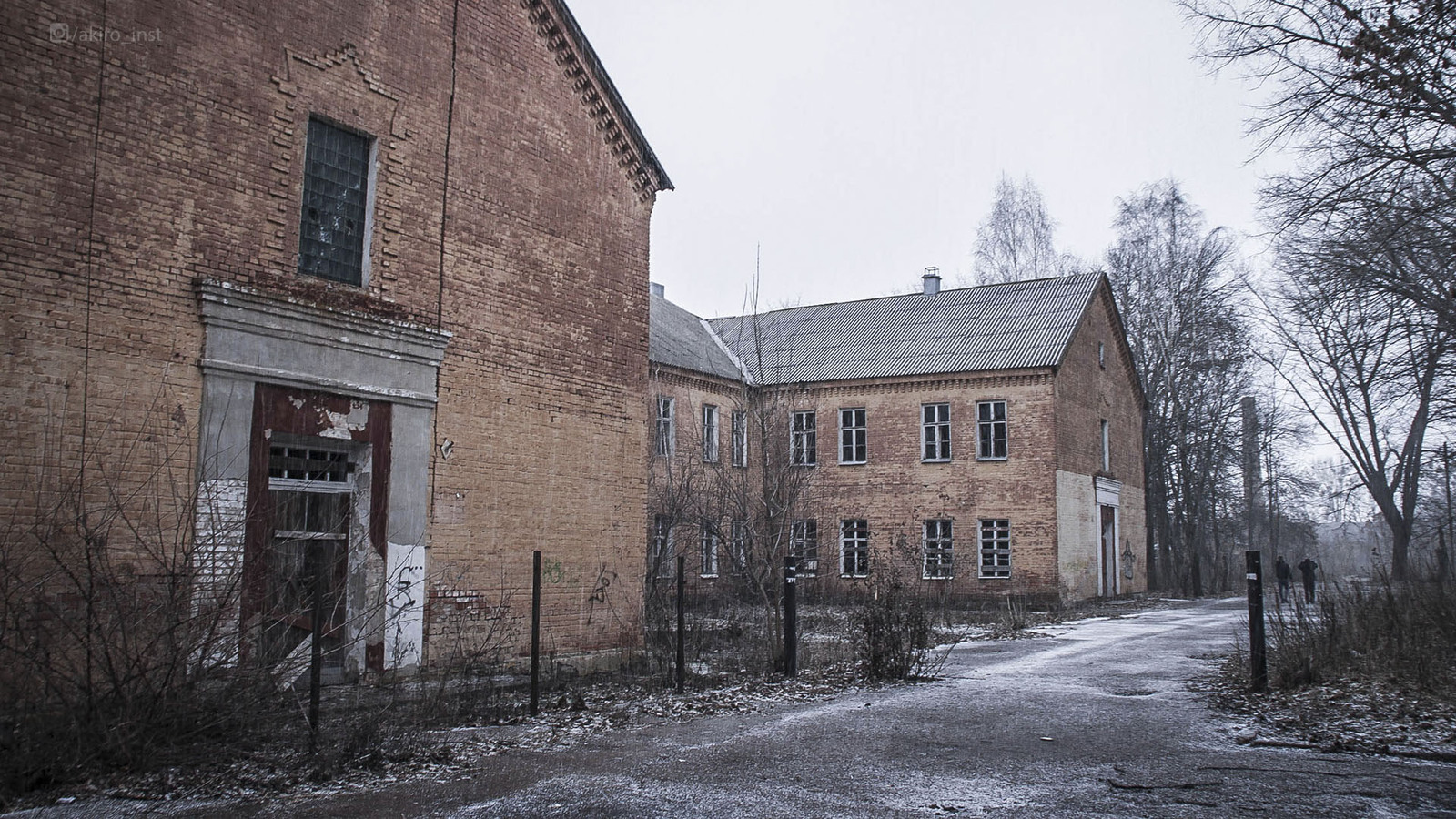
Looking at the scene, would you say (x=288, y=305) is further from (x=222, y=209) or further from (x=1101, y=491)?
(x=1101, y=491)

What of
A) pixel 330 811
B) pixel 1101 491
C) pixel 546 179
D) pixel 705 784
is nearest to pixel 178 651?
pixel 330 811

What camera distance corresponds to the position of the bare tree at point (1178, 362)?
37.6 m

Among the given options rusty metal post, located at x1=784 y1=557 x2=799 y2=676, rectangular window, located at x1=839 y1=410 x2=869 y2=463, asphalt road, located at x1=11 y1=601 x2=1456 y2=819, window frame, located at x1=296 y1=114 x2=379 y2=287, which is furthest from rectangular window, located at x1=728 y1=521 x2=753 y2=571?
rectangular window, located at x1=839 y1=410 x2=869 y2=463

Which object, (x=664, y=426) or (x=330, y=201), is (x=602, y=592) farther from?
(x=664, y=426)

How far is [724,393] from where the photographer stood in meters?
28.8

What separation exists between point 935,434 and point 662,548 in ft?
48.1

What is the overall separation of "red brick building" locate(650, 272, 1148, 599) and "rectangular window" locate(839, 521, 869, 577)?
51mm

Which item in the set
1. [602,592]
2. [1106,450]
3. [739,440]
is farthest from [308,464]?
[1106,450]

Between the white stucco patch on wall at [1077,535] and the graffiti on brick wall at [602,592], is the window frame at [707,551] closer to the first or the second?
the graffiti on brick wall at [602,592]

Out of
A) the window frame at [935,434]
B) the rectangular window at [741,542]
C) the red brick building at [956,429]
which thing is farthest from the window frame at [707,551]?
the window frame at [935,434]

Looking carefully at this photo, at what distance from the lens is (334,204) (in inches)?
424

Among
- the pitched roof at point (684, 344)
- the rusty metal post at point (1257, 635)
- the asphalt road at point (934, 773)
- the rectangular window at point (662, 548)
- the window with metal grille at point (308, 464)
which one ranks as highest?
the pitched roof at point (684, 344)

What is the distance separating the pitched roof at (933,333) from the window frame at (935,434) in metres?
0.99

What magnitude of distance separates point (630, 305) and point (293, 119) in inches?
198
